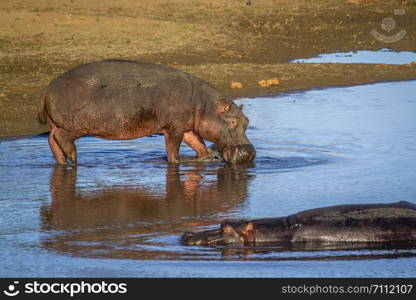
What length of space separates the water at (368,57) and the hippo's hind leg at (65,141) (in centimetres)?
1190

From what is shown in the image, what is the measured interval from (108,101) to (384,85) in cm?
969

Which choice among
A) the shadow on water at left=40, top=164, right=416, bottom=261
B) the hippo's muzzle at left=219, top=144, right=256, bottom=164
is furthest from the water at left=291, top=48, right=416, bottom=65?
the shadow on water at left=40, top=164, right=416, bottom=261

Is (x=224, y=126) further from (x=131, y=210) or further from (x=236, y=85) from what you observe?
(x=236, y=85)

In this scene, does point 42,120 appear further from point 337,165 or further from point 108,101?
point 337,165

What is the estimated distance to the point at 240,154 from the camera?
41.3 feet

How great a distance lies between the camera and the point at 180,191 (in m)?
10.9

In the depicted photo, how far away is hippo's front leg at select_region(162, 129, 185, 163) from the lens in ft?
41.4

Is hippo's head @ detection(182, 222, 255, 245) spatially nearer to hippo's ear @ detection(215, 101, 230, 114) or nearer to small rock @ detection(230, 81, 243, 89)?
hippo's ear @ detection(215, 101, 230, 114)

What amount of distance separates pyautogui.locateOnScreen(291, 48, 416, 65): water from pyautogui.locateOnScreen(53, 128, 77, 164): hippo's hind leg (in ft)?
39.0

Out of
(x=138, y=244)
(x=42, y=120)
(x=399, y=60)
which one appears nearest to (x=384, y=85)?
(x=399, y=60)

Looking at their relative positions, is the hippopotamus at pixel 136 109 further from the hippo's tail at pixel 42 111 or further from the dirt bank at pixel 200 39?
the dirt bank at pixel 200 39

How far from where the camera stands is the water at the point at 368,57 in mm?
23656

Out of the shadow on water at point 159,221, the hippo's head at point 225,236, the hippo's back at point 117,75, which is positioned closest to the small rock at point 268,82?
the hippo's back at point 117,75

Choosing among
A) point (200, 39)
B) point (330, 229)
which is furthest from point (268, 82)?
point (330, 229)
